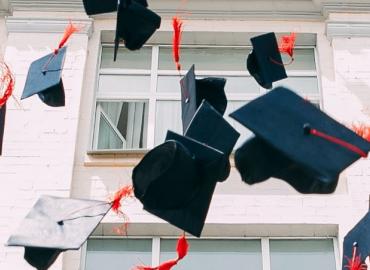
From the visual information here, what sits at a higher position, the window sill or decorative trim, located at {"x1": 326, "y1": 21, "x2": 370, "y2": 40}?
decorative trim, located at {"x1": 326, "y1": 21, "x2": 370, "y2": 40}

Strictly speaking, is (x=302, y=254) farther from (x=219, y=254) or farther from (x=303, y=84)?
(x=303, y=84)

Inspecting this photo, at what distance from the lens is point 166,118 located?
8.12 m

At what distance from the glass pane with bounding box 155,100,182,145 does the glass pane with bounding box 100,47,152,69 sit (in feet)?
1.76

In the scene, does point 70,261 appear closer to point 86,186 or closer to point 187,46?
point 86,186

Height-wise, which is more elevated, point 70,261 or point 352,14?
point 352,14

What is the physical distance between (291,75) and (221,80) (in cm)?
227

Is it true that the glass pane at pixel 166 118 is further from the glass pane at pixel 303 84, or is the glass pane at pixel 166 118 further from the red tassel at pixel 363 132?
the red tassel at pixel 363 132

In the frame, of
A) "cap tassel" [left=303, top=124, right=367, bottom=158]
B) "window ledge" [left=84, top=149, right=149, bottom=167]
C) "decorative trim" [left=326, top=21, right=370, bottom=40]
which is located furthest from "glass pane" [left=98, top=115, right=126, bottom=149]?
"cap tassel" [left=303, top=124, right=367, bottom=158]

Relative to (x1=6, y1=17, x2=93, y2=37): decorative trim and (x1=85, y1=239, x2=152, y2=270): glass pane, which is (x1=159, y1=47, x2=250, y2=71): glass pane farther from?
(x1=85, y1=239, x2=152, y2=270): glass pane

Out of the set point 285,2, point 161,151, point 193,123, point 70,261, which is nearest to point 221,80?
point 193,123

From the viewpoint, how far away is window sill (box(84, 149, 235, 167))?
7520mm

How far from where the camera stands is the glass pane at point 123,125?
7.95 metres

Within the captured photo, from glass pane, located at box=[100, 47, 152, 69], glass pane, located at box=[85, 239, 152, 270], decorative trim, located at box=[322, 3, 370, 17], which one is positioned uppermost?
decorative trim, located at box=[322, 3, 370, 17]

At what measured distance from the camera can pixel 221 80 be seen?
6371 millimetres
